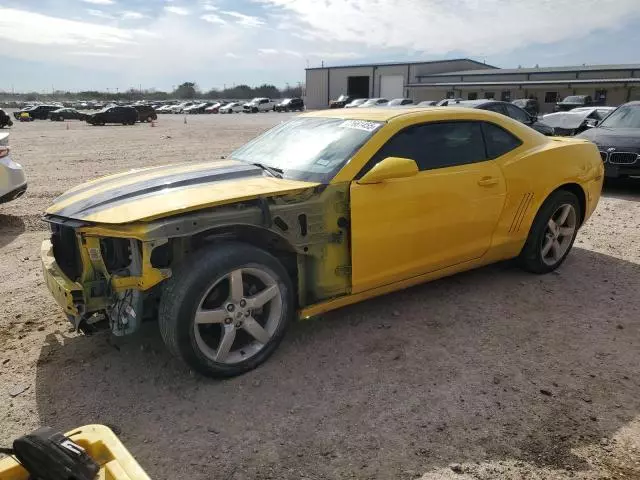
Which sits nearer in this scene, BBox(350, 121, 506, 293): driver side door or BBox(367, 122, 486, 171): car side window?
BBox(350, 121, 506, 293): driver side door

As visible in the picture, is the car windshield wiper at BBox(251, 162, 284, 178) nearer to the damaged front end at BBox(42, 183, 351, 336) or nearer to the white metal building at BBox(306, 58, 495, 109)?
the damaged front end at BBox(42, 183, 351, 336)

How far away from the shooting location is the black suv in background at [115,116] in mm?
35094

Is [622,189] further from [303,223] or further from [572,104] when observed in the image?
[572,104]

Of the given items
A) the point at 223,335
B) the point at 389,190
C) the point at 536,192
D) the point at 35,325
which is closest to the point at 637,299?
the point at 536,192

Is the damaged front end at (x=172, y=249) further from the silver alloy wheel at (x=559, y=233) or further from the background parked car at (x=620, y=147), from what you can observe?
the background parked car at (x=620, y=147)

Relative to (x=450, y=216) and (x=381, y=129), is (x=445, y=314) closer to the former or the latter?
(x=450, y=216)

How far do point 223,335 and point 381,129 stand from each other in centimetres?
180

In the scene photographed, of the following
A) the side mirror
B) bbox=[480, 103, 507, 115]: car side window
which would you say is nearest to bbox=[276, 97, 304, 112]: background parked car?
bbox=[480, 103, 507, 115]: car side window

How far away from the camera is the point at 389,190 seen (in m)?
3.44

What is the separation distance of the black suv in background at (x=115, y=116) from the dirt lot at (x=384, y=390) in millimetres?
34194

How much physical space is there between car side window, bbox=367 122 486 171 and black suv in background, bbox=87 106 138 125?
117 feet

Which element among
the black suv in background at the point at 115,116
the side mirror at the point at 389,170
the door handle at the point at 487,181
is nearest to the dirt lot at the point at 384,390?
the door handle at the point at 487,181

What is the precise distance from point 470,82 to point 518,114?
3769 centimetres

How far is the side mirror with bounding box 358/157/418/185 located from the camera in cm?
330
